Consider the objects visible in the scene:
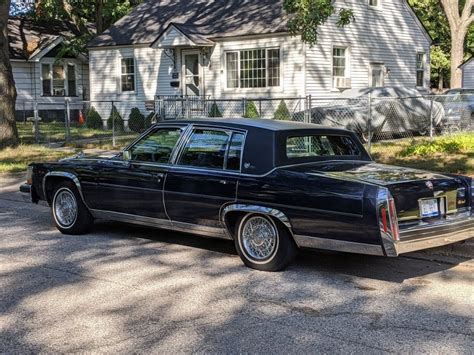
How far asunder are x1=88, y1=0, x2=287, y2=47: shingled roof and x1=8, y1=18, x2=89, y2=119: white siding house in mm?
5653

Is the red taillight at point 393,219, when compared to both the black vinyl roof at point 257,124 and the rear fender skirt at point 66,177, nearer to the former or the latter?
the black vinyl roof at point 257,124

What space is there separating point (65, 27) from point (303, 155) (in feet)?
110

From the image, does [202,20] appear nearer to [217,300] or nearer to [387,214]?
[387,214]

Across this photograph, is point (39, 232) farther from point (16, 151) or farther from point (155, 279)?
point (16, 151)

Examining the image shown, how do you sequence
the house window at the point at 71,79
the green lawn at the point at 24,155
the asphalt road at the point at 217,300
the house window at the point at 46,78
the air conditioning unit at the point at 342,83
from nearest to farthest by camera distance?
the asphalt road at the point at 217,300 → the green lawn at the point at 24,155 → the air conditioning unit at the point at 342,83 → the house window at the point at 46,78 → the house window at the point at 71,79

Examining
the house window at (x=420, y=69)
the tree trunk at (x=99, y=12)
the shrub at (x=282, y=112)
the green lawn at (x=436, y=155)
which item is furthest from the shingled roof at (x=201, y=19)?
the green lawn at (x=436, y=155)

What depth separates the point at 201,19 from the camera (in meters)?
26.2

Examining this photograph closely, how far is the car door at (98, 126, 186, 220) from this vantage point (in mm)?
7230

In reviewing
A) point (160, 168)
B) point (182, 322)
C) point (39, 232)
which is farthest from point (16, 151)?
point (182, 322)

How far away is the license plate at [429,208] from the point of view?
19.8ft

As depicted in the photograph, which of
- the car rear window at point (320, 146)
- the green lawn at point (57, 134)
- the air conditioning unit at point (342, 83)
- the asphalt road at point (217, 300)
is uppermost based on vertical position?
the air conditioning unit at point (342, 83)

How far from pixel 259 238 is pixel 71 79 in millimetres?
30131

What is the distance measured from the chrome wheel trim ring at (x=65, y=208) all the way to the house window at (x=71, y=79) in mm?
27333

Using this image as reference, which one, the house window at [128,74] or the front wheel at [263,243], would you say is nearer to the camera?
the front wheel at [263,243]
